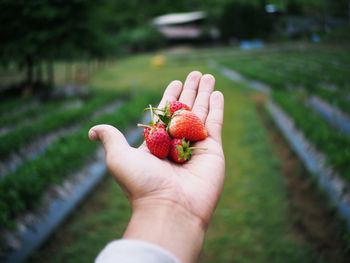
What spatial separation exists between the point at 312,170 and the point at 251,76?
295 inches

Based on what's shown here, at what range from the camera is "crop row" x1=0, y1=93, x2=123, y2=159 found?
4.66m

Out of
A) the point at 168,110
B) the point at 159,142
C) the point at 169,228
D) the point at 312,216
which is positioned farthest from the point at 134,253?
the point at 312,216

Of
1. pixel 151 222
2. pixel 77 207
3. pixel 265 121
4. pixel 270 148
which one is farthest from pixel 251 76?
pixel 151 222

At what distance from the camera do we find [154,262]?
105 cm

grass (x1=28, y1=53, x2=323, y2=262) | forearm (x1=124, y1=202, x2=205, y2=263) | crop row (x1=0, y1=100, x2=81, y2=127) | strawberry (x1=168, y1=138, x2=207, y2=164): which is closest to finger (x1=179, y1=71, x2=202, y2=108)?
strawberry (x1=168, y1=138, x2=207, y2=164)

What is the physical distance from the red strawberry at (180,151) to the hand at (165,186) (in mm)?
36

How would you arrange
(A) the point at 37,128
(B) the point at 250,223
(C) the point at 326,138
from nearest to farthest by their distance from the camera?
(B) the point at 250,223
(C) the point at 326,138
(A) the point at 37,128

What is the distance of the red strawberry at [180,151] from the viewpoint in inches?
73.1

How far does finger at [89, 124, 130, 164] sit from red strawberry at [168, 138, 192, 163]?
0.29m

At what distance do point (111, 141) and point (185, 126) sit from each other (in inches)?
18.1

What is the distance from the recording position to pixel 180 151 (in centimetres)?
185

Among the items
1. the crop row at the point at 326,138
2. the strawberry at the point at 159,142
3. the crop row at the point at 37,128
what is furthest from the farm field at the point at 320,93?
the crop row at the point at 37,128

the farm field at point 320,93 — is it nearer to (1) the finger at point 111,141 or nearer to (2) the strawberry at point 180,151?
(2) the strawberry at point 180,151

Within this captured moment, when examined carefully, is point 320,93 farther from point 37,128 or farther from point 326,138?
point 37,128
